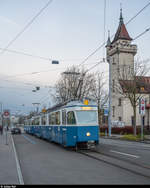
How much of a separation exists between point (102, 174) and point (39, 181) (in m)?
2.08

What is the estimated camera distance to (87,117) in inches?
639

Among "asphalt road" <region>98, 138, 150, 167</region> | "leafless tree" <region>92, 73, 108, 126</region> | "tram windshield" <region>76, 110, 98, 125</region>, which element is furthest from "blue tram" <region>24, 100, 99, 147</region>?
"leafless tree" <region>92, 73, 108, 126</region>

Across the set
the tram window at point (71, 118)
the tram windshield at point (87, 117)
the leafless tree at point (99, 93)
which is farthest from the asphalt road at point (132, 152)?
the leafless tree at point (99, 93)

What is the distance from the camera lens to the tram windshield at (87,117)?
1605cm

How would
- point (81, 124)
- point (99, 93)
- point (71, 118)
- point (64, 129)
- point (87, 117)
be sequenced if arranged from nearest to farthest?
point (81, 124)
point (87, 117)
point (71, 118)
point (64, 129)
point (99, 93)

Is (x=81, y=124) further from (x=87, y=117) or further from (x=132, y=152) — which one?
(x=132, y=152)

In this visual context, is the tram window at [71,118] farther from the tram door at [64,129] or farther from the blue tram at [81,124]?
the tram door at [64,129]

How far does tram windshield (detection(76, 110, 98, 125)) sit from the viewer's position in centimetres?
1605

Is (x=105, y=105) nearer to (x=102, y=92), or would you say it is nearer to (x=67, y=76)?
(x=102, y=92)

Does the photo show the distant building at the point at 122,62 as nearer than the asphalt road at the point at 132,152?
No

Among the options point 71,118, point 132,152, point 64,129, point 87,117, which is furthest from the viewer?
point 64,129

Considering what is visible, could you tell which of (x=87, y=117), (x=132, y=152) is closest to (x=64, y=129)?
(x=87, y=117)

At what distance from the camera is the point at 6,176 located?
8719 mm

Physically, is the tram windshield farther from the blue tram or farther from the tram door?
the tram door
